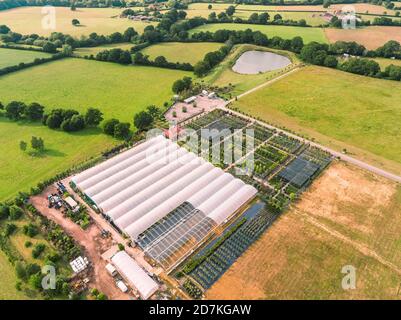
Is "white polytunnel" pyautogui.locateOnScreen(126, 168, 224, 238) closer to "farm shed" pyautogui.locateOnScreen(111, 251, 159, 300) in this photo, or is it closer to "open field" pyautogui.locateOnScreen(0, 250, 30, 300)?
"farm shed" pyautogui.locateOnScreen(111, 251, 159, 300)

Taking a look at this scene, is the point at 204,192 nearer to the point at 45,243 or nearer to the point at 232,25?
the point at 45,243

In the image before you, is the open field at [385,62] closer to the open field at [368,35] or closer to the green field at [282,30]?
the open field at [368,35]

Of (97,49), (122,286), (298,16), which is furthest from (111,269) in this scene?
(298,16)

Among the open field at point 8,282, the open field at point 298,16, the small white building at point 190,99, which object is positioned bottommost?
the open field at point 8,282

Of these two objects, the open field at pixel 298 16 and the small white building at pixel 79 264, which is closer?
the small white building at pixel 79 264

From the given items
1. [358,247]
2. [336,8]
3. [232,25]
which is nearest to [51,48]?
[232,25]

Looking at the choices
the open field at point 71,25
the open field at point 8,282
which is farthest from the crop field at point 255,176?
the open field at point 71,25

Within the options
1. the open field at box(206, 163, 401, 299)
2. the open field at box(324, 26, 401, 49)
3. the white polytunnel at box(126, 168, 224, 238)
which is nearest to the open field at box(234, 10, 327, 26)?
the open field at box(324, 26, 401, 49)
